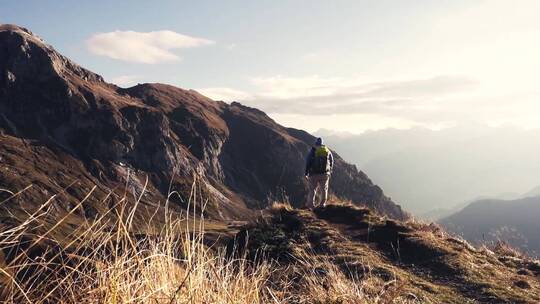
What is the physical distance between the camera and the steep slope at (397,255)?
8672 mm

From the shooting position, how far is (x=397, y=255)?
11469mm

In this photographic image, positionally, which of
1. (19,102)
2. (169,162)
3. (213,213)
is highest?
(19,102)

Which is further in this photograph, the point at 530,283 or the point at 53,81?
the point at 53,81

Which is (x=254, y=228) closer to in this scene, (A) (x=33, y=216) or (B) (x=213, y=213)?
(A) (x=33, y=216)

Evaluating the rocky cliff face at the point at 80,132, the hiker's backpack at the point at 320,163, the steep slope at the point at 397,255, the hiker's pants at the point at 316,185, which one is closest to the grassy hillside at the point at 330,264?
the steep slope at the point at 397,255

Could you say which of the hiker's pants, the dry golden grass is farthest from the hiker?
the dry golden grass

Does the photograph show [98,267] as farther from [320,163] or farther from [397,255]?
[320,163]

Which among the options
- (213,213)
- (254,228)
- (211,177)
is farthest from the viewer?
(211,177)

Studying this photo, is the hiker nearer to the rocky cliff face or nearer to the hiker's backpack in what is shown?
the hiker's backpack

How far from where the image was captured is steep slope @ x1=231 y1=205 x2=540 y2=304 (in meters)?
8.67

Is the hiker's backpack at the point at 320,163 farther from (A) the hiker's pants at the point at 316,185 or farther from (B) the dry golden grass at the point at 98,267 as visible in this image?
(B) the dry golden grass at the point at 98,267

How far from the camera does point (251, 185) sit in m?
199

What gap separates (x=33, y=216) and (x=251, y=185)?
196681 mm

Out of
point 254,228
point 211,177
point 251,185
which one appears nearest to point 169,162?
point 211,177
